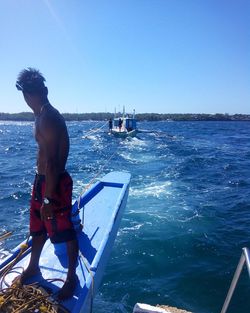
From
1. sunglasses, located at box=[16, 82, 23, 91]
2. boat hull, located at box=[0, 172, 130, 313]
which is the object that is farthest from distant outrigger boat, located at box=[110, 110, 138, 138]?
sunglasses, located at box=[16, 82, 23, 91]

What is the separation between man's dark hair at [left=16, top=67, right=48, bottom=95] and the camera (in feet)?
8.73

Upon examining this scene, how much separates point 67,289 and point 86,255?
31.3 inches

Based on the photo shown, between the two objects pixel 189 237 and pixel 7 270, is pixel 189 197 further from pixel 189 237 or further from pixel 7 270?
pixel 7 270

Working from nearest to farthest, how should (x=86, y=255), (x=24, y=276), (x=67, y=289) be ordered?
(x=67, y=289) < (x=24, y=276) < (x=86, y=255)

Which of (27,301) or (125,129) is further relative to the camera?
(125,129)

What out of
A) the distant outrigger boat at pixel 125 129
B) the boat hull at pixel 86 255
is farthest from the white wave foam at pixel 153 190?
the distant outrigger boat at pixel 125 129

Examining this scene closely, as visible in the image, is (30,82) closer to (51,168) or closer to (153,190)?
(51,168)

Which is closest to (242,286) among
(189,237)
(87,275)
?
(189,237)

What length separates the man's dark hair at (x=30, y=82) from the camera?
2660 mm

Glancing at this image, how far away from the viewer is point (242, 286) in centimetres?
520

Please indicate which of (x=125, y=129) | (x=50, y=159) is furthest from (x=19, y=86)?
(x=125, y=129)

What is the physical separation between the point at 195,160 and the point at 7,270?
1490 cm

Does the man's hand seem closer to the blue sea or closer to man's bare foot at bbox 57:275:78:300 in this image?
man's bare foot at bbox 57:275:78:300

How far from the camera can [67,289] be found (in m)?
2.92
